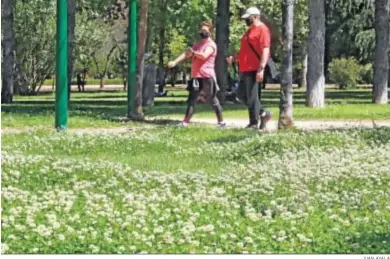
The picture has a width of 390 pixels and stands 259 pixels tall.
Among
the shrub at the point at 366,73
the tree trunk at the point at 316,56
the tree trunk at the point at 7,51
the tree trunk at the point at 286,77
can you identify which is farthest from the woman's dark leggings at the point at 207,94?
the shrub at the point at 366,73

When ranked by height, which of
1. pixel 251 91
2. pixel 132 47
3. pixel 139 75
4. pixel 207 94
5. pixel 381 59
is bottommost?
pixel 207 94

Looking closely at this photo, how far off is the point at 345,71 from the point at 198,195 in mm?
54005

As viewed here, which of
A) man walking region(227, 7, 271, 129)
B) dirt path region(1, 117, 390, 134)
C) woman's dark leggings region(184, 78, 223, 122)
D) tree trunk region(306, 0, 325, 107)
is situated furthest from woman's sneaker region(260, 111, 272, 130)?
tree trunk region(306, 0, 325, 107)

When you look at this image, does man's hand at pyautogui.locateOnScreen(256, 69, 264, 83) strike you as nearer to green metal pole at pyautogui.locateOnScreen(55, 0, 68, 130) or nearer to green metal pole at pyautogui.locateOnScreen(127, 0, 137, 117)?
green metal pole at pyautogui.locateOnScreen(55, 0, 68, 130)

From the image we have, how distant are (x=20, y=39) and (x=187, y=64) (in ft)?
88.2

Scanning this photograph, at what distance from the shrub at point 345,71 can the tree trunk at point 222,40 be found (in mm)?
30364

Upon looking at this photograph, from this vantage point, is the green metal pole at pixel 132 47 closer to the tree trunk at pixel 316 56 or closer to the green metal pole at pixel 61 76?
the green metal pole at pixel 61 76

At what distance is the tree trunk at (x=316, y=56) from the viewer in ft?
92.5

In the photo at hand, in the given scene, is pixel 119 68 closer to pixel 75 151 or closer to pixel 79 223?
pixel 75 151

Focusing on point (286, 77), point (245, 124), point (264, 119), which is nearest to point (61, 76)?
point (264, 119)

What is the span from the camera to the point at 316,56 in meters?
28.5

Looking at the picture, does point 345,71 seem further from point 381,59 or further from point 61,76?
point 61,76

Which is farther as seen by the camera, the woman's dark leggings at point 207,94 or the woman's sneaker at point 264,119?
the woman's dark leggings at point 207,94

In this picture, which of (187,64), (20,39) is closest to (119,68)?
(187,64)
